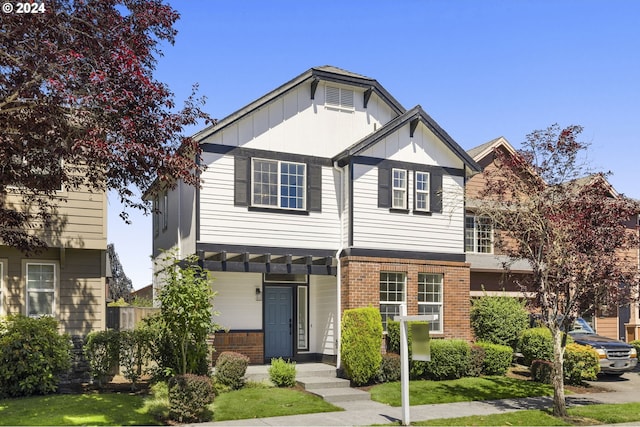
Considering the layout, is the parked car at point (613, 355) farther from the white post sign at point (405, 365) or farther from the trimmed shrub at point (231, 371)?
the trimmed shrub at point (231, 371)

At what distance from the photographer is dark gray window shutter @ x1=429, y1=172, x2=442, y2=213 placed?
20797 mm

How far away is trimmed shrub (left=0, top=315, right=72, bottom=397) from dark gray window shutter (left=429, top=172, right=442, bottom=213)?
37.8 feet

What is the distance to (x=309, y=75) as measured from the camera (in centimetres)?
1991

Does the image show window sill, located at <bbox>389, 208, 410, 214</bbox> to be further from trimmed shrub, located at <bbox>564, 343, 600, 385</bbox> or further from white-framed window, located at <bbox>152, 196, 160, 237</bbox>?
white-framed window, located at <bbox>152, 196, 160, 237</bbox>

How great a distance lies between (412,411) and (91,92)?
9432mm

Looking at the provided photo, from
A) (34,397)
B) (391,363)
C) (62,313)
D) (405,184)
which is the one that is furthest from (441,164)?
(34,397)

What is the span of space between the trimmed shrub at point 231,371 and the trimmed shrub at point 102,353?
2.49 meters

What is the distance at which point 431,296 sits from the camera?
20.5 metres

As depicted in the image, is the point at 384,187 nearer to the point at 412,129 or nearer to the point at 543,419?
the point at 412,129

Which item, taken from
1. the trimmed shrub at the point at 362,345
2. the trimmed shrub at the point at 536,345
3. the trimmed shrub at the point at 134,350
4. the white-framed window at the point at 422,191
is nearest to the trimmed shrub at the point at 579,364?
the trimmed shrub at the point at 536,345

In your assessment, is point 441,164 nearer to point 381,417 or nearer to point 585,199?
point 585,199

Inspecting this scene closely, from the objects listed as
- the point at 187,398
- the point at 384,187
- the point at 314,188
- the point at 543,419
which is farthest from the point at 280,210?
the point at 543,419

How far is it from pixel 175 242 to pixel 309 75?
6.59 m

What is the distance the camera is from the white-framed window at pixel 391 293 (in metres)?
19.6
